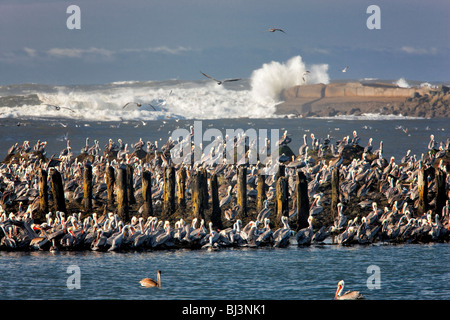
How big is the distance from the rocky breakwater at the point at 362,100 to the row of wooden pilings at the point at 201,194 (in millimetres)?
101629

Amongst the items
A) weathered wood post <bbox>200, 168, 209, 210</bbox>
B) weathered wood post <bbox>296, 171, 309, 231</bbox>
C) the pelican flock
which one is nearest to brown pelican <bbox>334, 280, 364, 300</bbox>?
the pelican flock

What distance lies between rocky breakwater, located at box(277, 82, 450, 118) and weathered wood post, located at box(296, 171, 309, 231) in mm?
103729

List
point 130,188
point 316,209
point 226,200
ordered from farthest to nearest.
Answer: point 130,188
point 226,200
point 316,209

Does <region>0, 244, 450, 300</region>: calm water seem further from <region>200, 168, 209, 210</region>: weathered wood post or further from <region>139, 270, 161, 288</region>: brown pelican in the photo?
<region>200, 168, 209, 210</region>: weathered wood post

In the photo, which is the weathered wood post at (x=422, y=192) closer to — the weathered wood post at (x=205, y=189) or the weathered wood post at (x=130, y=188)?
the weathered wood post at (x=205, y=189)

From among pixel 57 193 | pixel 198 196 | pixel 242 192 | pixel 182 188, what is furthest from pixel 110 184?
pixel 242 192

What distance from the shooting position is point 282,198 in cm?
2881

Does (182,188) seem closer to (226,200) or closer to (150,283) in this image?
(226,200)

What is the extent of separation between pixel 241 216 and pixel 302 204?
2.65 meters

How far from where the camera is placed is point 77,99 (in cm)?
13025

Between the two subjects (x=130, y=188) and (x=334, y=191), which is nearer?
(x=334, y=191)

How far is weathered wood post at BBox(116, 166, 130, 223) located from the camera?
2944 cm

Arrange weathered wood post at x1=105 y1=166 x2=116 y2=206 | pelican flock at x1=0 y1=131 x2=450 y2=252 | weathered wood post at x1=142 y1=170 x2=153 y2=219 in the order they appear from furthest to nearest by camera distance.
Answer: weathered wood post at x1=105 y1=166 x2=116 y2=206, weathered wood post at x1=142 y1=170 x2=153 y2=219, pelican flock at x1=0 y1=131 x2=450 y2=252
